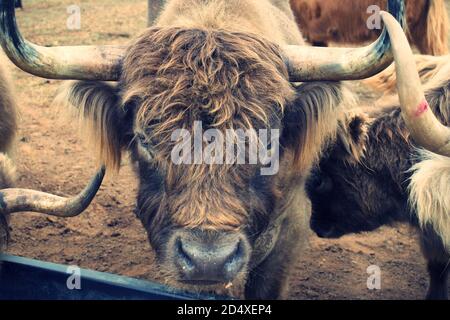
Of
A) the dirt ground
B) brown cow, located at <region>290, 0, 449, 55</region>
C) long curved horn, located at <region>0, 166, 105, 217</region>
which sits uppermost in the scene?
brown cow, located at <region>290, 0, 449, 55</region>

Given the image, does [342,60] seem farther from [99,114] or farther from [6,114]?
[6,114]

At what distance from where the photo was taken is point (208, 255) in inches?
105

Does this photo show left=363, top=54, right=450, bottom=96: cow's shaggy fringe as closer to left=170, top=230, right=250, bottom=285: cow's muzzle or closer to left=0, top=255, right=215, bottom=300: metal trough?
left=170, top=230, right=250, bottom=285: cow's muzzle

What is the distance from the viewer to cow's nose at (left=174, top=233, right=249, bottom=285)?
105 inches

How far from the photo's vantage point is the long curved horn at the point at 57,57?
2822mm

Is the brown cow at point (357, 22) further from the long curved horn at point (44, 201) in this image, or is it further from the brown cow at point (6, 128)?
the long curved horn at point (44, 201)

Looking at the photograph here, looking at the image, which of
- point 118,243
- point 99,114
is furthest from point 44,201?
point 118,243

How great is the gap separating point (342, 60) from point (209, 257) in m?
1.25

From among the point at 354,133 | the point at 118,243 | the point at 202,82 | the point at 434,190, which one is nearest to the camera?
the point at 202,82

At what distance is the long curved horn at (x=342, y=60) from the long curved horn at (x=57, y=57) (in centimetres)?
98

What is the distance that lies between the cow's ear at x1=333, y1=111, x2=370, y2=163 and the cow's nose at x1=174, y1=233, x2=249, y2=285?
1.22 metres

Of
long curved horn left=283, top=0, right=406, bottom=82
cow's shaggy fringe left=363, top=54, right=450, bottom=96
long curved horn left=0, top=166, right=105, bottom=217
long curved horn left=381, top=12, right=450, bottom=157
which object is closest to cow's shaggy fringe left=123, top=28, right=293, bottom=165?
long curved horn left=283, top=0, right=406, bottom=82

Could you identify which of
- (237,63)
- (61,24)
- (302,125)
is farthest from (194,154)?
(61,24)
